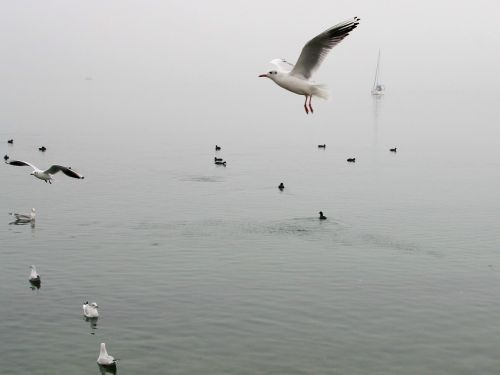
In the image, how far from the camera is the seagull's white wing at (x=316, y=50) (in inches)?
606

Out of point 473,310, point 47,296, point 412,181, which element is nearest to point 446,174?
point 412,181

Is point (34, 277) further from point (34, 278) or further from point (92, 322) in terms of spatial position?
point (92, 322)

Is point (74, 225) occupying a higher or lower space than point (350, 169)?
lower

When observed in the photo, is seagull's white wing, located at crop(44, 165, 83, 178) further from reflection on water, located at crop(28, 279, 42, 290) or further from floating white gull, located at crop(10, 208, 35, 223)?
floating white gull, located at crop(10, 208, 35, 223)

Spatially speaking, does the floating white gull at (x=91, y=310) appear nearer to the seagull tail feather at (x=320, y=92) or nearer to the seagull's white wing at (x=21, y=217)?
the seagull's white wing at (x=21, y=217)

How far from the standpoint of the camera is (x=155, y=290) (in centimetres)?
4250

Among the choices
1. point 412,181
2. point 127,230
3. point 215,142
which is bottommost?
point 127,230

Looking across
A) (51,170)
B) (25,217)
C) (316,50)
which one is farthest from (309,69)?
(25,217)

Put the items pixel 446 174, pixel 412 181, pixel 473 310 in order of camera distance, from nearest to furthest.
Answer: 1. pixel 473 310
2. pixel 412 181
3. pixel 446 174

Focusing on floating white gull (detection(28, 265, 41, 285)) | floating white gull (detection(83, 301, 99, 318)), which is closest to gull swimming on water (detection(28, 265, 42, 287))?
floating white gull (detection(28, 265, 41, 285))

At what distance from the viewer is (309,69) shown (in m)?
16.4

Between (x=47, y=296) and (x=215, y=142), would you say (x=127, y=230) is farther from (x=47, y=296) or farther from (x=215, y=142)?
(x=215, y=142)

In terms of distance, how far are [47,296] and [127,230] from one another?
53.8ft

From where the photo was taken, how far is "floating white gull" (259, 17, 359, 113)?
1560 cm
